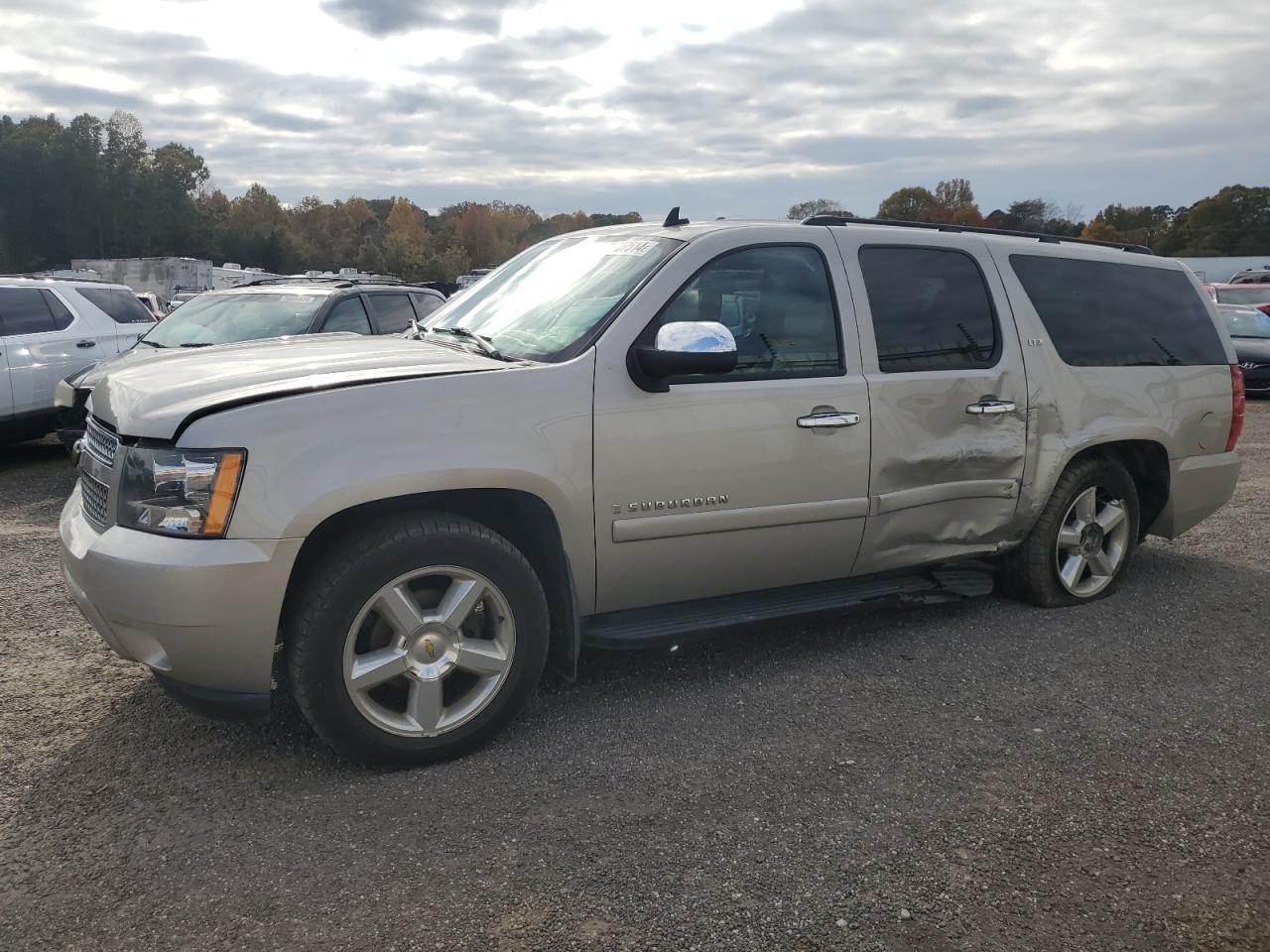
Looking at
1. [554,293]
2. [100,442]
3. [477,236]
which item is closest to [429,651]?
[100,442]

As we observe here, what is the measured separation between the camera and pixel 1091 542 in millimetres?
5102

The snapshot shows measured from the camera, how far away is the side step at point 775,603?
12.1 ft

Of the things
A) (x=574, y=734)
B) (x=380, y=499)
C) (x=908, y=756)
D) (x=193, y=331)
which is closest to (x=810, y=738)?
(x=908, y=756)

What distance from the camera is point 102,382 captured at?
12.2 feet

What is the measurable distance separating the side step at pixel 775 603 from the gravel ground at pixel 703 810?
0.91 feet

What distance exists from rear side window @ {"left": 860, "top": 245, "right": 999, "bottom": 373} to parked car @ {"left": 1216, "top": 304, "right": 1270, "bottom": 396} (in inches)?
526

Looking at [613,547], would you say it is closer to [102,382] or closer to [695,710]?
[695,710]

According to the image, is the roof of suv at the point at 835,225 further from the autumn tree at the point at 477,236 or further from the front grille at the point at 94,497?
the autumn tree at the point at 477,236

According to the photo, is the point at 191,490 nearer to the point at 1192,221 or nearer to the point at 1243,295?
the point at 1243,295

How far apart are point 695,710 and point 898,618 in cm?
155

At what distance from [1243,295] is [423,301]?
15.8 m

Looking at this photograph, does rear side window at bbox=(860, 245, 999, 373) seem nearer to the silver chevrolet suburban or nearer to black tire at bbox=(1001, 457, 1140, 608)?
the silver chevrolet suburban

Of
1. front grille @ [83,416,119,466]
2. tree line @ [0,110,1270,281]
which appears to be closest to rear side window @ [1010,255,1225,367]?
front grille @ [83,416,119,466]

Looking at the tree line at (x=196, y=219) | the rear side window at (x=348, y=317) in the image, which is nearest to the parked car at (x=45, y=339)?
the rear side window at (x=348, y=317)
